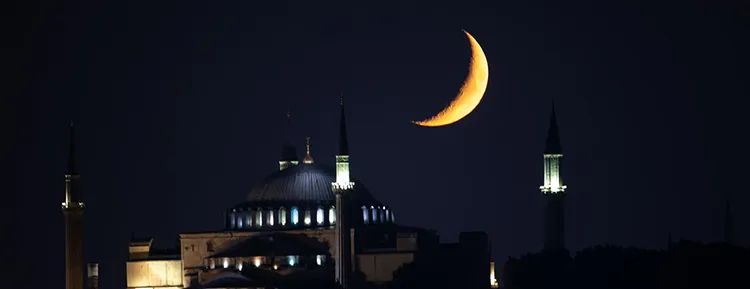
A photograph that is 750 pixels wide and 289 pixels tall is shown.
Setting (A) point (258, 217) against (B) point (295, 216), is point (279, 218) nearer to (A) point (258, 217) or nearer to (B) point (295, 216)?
(B) point (295, 216)

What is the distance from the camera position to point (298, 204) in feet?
488

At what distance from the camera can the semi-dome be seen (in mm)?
148250

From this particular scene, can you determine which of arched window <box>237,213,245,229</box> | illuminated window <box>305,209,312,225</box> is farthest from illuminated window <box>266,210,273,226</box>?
illuminated window <box>305,209,312,225</box>

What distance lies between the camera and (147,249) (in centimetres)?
14525

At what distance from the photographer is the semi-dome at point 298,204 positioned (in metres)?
148

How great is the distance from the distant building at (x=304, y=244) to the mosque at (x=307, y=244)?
37 mm

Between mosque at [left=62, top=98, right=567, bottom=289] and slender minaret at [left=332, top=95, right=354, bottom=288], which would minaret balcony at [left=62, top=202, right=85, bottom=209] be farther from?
slender minaret at [left=332, top=95, right=354, bottom=288]

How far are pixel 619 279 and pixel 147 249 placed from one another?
19796 millimetres

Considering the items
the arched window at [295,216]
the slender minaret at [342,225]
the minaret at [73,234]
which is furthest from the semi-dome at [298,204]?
the minaret at [73,234]

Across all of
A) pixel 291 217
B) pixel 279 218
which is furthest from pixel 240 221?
pixel 291 217

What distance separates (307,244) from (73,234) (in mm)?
9310

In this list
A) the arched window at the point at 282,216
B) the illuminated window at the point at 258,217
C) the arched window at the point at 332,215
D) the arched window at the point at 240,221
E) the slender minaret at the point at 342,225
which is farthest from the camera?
the arched window at the point at 240,221

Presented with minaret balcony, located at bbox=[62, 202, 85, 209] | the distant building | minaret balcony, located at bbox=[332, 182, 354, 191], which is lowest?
the distant building

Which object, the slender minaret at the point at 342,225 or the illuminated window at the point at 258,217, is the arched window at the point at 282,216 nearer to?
the illuminated window at the point at 258,217
